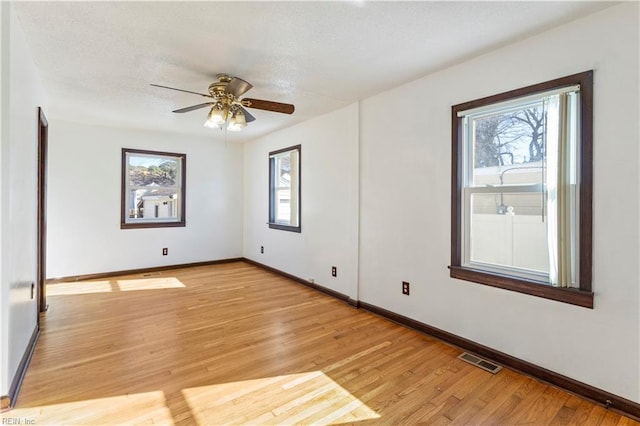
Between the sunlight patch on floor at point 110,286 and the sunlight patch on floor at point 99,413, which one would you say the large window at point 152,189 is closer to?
the sunlight patch on floor at point 110,286

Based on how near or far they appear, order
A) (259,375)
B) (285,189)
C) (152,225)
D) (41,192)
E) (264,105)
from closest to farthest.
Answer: (259,375)
(264,105)
(41,192)
(285,189)
(152,225)

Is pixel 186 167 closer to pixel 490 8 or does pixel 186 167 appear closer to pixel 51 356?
pixel 51 356

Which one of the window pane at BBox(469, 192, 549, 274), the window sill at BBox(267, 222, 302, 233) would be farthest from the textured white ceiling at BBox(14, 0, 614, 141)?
the window sill at BBox(267, 222, 302, 233)

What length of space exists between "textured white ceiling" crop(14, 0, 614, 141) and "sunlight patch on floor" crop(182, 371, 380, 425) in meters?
2.37

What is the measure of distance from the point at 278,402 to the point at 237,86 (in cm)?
245

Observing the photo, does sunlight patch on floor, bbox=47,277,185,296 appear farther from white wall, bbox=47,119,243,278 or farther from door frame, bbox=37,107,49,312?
door frame, bbox=37,107,49,312

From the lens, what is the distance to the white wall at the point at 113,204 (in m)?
4.77

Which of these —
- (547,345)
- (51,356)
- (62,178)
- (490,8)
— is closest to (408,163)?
(490,8)

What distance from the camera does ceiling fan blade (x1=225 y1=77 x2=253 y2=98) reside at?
2.78m

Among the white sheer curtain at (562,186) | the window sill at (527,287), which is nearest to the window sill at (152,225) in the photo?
the window sill at (527,287)

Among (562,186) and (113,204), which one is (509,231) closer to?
(562,186)

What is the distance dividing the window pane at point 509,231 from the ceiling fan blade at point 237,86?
2.14 m

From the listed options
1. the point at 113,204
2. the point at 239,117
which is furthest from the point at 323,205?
the point at 113,204

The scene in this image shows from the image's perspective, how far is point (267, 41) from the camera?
7.70 feet
